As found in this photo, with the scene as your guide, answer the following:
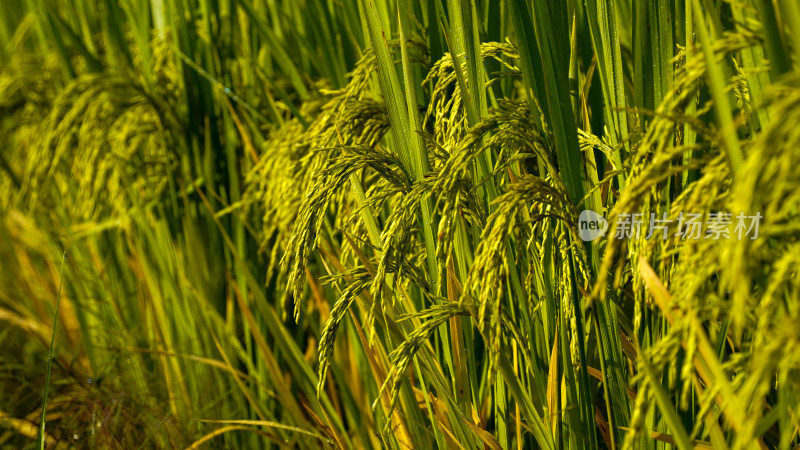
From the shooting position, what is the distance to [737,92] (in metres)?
1.06

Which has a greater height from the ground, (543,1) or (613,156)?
(543,1)

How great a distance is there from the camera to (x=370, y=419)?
5.88ft

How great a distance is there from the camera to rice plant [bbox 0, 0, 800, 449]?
2.62 ft

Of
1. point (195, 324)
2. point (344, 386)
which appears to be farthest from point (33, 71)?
point (344, 386)

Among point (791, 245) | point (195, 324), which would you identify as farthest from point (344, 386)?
point (791, 245)

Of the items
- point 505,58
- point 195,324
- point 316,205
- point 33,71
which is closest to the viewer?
point 316,205

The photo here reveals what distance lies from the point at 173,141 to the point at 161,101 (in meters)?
0.13

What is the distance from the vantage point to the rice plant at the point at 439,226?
80 cm

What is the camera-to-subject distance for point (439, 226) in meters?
0.91

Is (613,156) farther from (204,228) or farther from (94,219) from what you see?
(94,219)

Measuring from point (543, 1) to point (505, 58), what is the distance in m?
0.41

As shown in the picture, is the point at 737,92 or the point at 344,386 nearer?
the point at 737,92

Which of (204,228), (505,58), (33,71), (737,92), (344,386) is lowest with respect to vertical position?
(344,386)

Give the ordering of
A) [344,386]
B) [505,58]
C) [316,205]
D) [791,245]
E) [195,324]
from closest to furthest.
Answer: [791,245] → [316,205] → [505,58] → [344,386] → [195,324]
